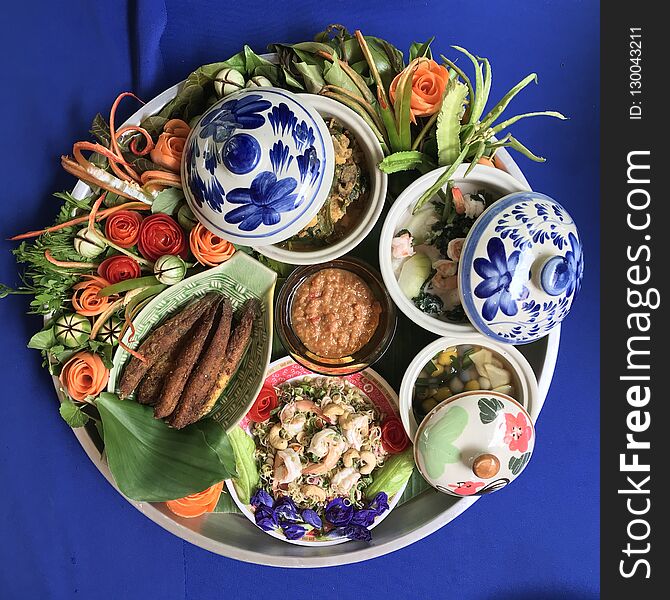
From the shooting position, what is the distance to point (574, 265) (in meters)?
1.16

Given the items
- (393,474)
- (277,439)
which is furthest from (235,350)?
(393,474)

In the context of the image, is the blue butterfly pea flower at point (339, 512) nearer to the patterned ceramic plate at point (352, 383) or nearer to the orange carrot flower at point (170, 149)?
the patterned ceramic plate at point (352, 383)

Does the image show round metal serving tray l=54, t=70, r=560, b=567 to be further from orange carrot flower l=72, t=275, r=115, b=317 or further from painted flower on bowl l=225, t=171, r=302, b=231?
painted flower on bowl l=225, t=171, r=302, b=231

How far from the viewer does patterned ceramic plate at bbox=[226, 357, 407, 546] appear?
1407 mm

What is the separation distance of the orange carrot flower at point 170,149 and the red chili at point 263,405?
0.54 metres

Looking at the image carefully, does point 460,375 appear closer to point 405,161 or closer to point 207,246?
point 405,161

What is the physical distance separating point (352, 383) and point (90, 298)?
0.62 metres

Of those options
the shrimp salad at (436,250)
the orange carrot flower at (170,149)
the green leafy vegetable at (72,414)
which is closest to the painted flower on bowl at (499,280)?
the shrimp salad at (436,250)

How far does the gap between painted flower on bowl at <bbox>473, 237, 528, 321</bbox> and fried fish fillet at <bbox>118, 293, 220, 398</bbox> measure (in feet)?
1.99

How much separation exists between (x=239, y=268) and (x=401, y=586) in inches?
39.8

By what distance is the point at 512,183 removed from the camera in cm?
128

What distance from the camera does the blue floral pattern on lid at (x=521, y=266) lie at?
3.73ft

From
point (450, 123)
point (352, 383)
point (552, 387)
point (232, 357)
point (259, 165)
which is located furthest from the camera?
point (552, 387)

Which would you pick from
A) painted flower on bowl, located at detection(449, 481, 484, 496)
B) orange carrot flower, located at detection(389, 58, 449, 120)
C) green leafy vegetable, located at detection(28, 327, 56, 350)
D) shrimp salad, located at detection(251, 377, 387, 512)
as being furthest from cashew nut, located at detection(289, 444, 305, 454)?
orange carrot flower, located at detection(389, 58, 449, 120)
